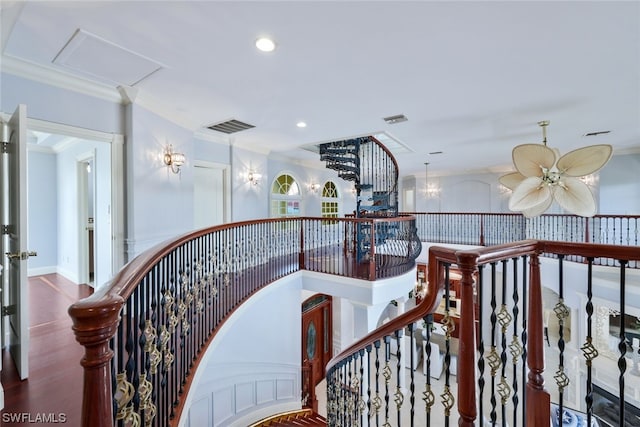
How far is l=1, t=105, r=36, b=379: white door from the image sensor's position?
6.46 feet

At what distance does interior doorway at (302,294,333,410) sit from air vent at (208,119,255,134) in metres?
3.78

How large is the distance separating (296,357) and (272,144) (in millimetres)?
4038

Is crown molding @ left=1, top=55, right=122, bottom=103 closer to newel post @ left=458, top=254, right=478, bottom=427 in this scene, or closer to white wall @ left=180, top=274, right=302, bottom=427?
white wall @ left=180, top=274, right=302, bottom=427

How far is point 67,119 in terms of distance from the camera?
9.57 ft

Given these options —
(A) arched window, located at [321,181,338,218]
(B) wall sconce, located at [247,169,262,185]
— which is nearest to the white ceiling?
(B) wall sconce, located at [247,169,262,185]

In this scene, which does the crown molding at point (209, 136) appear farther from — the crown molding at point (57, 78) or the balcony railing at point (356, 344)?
the balcony railing at point (356, 344)

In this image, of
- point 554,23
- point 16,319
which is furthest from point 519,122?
point 16,319

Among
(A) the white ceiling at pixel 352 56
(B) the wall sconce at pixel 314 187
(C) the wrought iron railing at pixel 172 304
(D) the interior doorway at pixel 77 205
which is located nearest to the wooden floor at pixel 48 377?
(C) the wrought iron railing at pixel 172 304

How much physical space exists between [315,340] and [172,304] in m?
5.48

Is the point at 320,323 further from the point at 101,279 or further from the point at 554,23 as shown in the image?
the point at 554,23

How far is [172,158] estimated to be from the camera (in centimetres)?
393

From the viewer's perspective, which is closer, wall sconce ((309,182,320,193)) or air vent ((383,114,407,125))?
air vent ((383,114,407,125))

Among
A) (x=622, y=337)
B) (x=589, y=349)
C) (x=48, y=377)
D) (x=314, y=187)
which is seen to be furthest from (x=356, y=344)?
(x=314, y=187)

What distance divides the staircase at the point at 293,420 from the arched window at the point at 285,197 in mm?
3889
